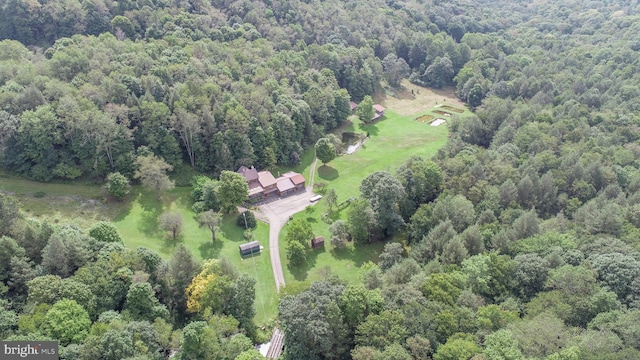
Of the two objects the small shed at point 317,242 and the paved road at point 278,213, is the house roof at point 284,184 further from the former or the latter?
the small shed at point 317,242

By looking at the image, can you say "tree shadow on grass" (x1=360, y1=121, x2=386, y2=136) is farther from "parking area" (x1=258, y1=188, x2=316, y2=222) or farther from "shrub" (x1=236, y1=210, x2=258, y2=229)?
"shrub" (x1=236, y1=210, x2=258, y2=229)

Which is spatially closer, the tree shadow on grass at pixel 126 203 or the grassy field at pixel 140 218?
the grassy field at pixel 140 218

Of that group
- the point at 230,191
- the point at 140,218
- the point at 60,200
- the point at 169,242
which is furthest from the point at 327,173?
the point at 60,200

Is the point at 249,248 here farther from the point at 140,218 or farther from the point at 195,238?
the point at 140,218

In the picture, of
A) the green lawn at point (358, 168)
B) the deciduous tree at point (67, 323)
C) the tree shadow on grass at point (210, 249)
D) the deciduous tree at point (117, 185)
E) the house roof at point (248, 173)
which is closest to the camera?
the deciduous tree at point (67, 323)

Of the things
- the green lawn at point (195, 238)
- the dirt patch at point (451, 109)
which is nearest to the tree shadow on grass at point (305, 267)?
the green lawn at point (195, 238)

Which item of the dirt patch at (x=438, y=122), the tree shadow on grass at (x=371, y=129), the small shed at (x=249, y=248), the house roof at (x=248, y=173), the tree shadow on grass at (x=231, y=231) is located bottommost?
the dirt patch at (x=438, y=122)

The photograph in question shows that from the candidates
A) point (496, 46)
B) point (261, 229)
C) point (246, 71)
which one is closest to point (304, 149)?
point (246, 71)
